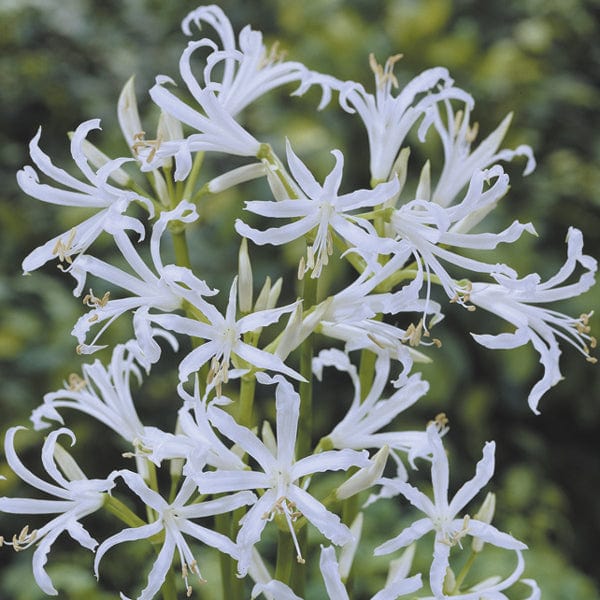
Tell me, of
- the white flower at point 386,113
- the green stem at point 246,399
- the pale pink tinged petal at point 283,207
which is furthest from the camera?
the white flower at point 386,113

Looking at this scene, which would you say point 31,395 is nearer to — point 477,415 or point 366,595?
point 366,595

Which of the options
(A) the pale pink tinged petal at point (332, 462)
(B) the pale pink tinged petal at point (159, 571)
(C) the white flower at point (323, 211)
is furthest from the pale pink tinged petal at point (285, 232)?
(B) the pale pink tinged petal at point (159, 571)

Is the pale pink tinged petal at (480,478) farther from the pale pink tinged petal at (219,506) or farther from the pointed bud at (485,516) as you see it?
the pale pink tinged petal at (219,506)

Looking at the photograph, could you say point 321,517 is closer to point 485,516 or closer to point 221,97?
point 485,516

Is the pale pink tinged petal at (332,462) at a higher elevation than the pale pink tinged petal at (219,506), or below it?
higher

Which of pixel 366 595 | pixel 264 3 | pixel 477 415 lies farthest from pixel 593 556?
pixel 264 3
